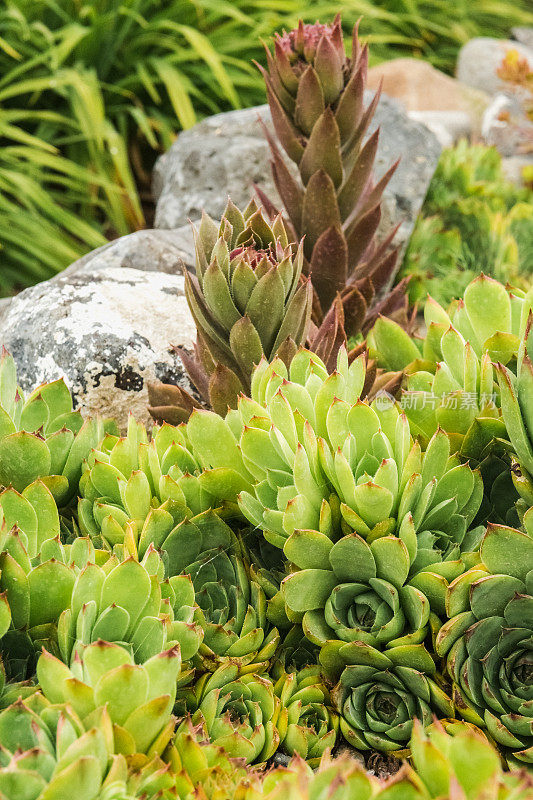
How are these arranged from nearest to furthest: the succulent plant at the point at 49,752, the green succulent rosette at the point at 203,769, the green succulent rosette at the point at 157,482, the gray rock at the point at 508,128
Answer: the succulent plant at the point at 49,752 → the green succulent rosette at the point at 203,769 → the green succulent rosette at the point at 157,482 → the gray rock at the point at 508,128

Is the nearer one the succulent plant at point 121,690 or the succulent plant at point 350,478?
the succulent plant at point 121,690

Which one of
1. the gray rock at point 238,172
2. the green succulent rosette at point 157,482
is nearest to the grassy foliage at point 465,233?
the gray rock at point 238,172

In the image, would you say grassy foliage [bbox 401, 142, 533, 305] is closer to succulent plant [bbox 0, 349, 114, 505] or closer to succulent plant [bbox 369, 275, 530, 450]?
succulent plant [bbox 369, 275, 530, 450]

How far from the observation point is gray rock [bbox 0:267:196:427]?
1.80m

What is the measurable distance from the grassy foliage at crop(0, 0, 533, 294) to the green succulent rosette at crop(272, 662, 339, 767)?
3525 mm

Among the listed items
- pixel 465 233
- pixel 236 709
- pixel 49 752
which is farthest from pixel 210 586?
pixel 465 233

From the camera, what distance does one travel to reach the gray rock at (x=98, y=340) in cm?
180

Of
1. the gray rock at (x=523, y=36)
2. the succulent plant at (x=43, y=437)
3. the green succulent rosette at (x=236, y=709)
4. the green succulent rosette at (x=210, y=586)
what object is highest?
the succulent plant at (x=43, y=437)

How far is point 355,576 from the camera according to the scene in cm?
109

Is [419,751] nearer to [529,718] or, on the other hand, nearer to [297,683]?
[529,718]

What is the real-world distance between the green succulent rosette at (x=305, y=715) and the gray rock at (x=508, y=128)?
4.54 meters

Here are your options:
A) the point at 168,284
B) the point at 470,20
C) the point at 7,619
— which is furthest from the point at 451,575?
the point at 470,20

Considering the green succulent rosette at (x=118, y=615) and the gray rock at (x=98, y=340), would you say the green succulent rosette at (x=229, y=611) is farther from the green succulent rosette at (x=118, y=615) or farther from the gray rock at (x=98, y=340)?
the gray rock at (x=98, y=340)

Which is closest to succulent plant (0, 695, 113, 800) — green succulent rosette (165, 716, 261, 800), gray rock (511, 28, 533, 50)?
green succulent rosette (165, 716, 261, 800)
